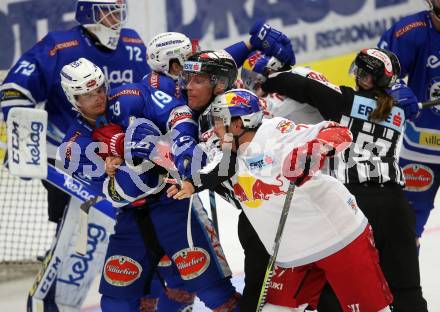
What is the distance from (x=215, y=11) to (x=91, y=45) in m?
2.67

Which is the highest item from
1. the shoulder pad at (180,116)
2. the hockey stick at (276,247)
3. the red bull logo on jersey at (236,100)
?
the red bull logo on jersey at (236,100)

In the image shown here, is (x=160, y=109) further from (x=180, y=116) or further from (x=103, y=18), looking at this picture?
(x=103, y=18)

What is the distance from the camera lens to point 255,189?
11.4 ft

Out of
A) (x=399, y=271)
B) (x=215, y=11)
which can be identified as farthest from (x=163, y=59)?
(x=215, y=11)

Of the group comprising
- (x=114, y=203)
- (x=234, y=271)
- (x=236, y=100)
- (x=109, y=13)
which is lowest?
(x=234, y=271)

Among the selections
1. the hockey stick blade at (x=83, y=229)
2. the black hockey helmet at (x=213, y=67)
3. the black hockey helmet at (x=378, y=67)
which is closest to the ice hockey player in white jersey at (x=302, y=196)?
the black hockey helmet at (x=213, y=67)

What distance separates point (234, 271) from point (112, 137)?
1692 millimetres

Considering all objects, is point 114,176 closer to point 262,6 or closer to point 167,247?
point 167,247

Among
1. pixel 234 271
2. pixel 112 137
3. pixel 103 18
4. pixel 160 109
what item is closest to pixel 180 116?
pixel 160 109

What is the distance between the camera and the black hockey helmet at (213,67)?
3.72 meters

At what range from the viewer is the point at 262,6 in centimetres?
779

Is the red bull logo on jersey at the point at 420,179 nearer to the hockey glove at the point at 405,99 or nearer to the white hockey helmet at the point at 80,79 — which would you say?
the hockey glove at the point at 405,99

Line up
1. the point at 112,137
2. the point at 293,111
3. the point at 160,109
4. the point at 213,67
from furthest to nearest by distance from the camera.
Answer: the point at 293,111 < the point at 160,109 < the point at 112,137 < the point at 213,67

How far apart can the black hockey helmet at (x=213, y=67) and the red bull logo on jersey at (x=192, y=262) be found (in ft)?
2.21
